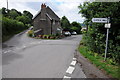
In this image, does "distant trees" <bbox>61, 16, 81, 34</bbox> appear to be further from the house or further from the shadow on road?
the shadow on road

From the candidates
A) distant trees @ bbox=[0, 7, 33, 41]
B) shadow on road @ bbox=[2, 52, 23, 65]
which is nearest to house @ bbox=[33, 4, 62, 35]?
distant trees @ bbox=[0, 7, 33, 41]

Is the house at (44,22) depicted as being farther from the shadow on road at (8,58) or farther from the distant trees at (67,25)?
the shadow on road at (8,58)

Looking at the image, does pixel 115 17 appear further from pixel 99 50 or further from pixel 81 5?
pixel 81 5

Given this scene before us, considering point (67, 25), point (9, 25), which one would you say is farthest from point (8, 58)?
point (67, 25)

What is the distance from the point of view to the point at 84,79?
413cm

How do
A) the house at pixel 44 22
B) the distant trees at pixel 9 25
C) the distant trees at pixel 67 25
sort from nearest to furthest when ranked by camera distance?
1. the distant trees at pixel 9 25
2. the house at pixel 44 22
3. the distant trees at pixel 67 25

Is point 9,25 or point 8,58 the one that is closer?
point 8,58

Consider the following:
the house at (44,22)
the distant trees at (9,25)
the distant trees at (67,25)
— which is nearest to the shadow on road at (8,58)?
the distant trees at (9,25)

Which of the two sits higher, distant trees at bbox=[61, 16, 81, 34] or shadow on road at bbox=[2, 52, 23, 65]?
distant trees at bbox=[61, 16, 81, 34]

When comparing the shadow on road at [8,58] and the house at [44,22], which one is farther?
the house at [44,22]

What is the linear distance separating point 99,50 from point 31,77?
578 centimetres

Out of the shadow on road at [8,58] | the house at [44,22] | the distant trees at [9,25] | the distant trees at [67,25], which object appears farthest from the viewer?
the distant trees at [67,25]

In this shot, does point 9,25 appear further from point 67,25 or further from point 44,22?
point 67,25

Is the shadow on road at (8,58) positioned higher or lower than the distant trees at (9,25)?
lower
